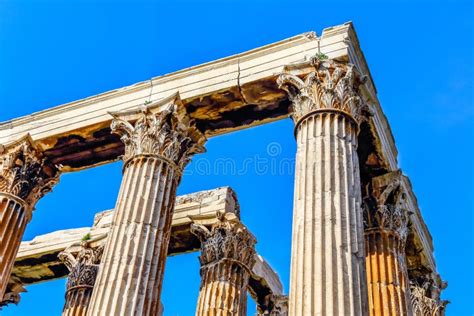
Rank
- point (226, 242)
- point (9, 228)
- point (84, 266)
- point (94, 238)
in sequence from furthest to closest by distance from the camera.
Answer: point (94, 238) < point (84, 266) < point (226, 242) < point (9, 228)

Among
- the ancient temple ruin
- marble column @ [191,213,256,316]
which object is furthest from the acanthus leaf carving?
marble column @ [191,213,256,316]

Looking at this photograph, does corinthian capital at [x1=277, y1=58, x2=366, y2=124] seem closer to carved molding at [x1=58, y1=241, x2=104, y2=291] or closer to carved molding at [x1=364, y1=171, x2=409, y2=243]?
carved molding at [x1=364, y1=171, x2=409, y2=243]

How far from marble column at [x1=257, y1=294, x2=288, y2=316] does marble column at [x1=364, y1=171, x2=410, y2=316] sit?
315 inches

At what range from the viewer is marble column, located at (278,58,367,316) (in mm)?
11430

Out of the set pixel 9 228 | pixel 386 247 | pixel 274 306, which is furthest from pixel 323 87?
pixel 274 306

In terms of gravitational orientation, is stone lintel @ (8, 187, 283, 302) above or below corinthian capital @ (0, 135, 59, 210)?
above

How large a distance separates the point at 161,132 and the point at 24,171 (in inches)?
186

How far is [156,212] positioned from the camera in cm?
1507

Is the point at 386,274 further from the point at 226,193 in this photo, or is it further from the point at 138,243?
the point at 226,193

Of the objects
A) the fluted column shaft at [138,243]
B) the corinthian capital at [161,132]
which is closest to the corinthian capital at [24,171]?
the corinthian capital at [161,132]

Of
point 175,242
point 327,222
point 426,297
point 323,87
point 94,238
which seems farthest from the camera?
point 175,242

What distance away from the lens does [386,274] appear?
16625mm

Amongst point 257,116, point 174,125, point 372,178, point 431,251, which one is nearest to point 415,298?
point 431,251

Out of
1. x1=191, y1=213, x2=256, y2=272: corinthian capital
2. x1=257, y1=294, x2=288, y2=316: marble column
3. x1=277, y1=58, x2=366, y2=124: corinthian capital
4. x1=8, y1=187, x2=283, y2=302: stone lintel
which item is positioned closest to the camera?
x1=277, y1=58, x2=366, y2=124: corinthian capital
